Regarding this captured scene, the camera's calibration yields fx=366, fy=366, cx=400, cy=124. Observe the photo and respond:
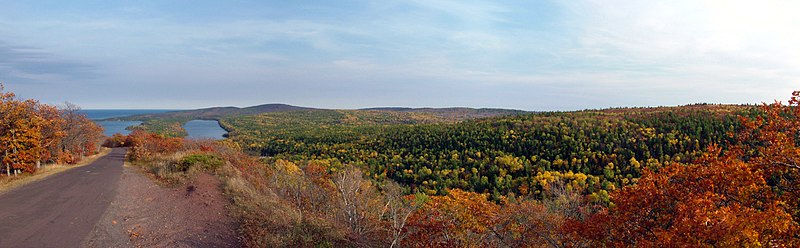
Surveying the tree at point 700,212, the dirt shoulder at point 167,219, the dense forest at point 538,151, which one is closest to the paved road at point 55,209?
the dirt shoulder at point 167,219

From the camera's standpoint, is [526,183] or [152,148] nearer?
[152,148]

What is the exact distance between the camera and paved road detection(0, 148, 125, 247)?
11.4m

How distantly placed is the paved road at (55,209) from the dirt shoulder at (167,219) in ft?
1.60

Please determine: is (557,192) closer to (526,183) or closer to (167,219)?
(526,183)

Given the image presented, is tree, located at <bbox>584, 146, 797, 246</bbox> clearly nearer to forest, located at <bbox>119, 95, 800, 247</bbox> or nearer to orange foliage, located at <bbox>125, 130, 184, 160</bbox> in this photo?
forest, located at <bbox>119, 95, 800, 247</bbox>

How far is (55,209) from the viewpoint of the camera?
14680 mm

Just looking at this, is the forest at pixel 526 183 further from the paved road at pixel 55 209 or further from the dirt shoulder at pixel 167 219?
the paved road at pixel 55 209

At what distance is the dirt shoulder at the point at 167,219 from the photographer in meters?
11.7

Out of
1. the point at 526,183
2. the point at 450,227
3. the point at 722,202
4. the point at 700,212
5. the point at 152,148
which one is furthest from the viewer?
the point at 526,183

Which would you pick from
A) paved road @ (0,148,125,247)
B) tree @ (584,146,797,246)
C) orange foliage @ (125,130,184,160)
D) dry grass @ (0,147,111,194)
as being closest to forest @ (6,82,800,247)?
tree @ (584,146,797,246)

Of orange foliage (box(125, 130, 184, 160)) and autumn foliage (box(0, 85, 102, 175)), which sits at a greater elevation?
autumn foliage (box(0, 85, 102, 175))

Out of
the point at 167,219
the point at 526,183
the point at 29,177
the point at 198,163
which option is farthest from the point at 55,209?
the point at 526,183

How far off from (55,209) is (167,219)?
5035 mm

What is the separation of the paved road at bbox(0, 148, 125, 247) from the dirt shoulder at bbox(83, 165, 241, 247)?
0.49 m
